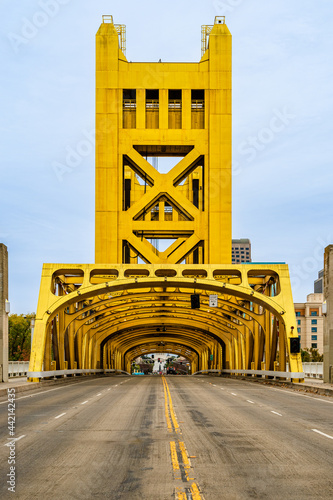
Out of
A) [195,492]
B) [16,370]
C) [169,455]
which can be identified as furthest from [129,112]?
[195,492]

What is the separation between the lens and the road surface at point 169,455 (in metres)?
8.33

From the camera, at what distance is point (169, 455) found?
10961 millimetres

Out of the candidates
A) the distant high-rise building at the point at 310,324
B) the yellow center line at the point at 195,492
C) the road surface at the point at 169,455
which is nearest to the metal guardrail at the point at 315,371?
the road surface at the point at 169,455

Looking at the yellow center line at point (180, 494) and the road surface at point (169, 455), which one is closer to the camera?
the yellow center line at point (180, 494)

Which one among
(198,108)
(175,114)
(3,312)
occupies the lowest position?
(3,312)

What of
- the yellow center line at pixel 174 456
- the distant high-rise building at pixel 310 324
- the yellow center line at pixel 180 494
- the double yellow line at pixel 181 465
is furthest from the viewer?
the distant high-rise building at pixel 310 324

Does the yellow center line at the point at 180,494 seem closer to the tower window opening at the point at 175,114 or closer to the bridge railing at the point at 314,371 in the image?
the tower window opening at the point at 175,114

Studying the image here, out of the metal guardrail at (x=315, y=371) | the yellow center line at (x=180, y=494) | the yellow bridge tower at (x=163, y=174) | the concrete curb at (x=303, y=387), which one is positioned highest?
the yellow bridge tower at (x=163, y=174)

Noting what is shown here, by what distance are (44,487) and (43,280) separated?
114ft

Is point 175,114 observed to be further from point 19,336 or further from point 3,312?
point 19,336

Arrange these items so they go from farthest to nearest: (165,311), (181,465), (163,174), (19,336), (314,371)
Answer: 1. (19,336)
2. (165,311)
3. (314,371)
4. (163,174)
5. (181,465)

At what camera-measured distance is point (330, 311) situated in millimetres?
34688

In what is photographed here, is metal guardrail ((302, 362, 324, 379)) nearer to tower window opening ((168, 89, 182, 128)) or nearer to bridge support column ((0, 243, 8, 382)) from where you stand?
tower window opening ((168, 89, 182, 128))

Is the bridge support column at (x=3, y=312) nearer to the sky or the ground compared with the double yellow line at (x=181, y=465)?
nearer to the sky
